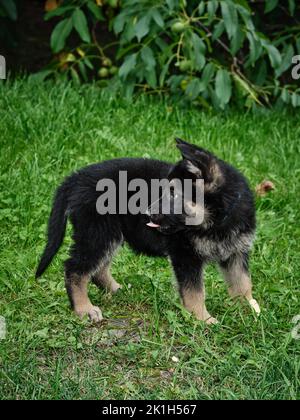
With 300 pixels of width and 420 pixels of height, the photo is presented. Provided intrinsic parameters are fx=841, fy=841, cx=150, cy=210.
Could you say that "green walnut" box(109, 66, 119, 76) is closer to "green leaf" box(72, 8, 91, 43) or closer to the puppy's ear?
"green leaf" box(72, 8, 91, 43)

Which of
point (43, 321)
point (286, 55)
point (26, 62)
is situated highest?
point (43, 321)

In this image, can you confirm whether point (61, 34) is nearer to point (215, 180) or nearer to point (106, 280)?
point (106, 280)

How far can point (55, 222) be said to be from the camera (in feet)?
15.5

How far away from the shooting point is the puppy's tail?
461 cm

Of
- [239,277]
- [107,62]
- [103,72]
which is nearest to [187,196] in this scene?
[239,277]

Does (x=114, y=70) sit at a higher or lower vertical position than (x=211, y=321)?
lower

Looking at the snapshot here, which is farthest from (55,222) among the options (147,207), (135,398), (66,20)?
(66,20)

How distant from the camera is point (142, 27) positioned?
6.84 m

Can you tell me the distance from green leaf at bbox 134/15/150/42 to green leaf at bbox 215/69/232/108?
32.9 inches

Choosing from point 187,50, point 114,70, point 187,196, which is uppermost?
point 187,196

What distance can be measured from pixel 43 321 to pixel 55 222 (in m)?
0.58

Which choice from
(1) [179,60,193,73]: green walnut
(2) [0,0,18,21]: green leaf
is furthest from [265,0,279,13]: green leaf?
(2) [0,0,18,21]: green leaf

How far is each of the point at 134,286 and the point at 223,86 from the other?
292cm
